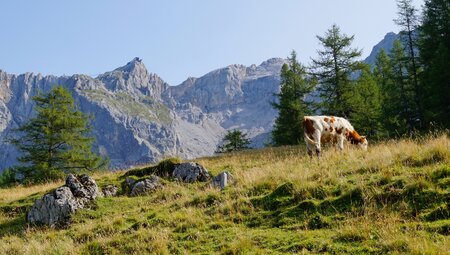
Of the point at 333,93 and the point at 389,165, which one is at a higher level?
the point at 333,93

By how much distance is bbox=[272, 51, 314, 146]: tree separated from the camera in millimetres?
47094

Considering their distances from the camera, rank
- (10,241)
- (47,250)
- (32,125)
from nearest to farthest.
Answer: (47,250) → (10,241) → (32,125)

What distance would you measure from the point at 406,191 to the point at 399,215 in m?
0.99

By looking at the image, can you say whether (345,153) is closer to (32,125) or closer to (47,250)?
(47,250)

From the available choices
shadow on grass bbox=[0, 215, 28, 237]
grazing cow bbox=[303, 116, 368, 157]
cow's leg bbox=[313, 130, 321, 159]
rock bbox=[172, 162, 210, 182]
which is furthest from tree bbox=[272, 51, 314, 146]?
shadow on grass bbox=[0, 215, 28, 237]

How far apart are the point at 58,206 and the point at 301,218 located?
8.85m

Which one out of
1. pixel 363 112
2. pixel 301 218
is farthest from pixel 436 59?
pixel 301 218

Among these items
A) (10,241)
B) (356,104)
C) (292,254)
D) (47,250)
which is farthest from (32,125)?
(292,254)

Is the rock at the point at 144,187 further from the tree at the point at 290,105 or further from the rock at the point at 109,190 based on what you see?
the tree at the point at 290,105

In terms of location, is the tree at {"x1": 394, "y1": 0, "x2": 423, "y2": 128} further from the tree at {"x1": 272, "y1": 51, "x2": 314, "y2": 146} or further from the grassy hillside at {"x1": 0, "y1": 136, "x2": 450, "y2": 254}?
the grassy hillside at {"x1": 0, "y1": 136, "x2": 450, "y2": 254}

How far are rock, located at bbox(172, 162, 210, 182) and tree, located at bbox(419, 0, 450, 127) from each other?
2205cm

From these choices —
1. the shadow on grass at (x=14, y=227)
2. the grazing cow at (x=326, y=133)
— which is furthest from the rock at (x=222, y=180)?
the shadow on grass at (x=14, y=227)

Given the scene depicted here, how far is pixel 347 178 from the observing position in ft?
32.4

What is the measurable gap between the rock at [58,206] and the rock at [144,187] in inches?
78.7
